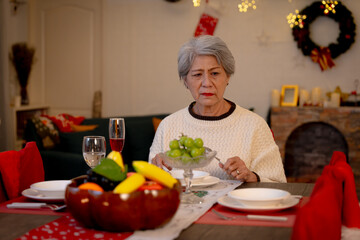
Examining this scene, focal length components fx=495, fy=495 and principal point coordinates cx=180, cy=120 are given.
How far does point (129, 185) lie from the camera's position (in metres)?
1.26

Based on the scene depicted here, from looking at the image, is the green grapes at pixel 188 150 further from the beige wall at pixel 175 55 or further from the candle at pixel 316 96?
the beige wall at pixel 175 55

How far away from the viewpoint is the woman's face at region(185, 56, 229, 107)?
2.34 m

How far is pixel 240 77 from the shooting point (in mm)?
5520

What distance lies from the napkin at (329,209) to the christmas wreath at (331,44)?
12.5 feet

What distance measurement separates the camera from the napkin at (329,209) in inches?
43.2

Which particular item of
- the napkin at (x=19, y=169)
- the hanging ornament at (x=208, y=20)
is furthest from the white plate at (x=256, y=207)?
the hanging ornament at (x=208, y=20)

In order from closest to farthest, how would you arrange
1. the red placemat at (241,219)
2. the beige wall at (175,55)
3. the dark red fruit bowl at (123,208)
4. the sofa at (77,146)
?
the dark red fruit bowl at (123,208)
the red placemat at (241,219)
the sofa at (77,146)
the beige wall at (175,55)

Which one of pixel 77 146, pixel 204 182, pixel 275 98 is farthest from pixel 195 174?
pixel 275 98

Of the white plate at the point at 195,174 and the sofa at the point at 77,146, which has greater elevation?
the white plate at the point at 195,174

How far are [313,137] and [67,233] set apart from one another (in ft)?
14.8

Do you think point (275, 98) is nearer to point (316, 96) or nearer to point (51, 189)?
point (316, 96)

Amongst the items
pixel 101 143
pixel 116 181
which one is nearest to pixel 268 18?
pixel 101 143

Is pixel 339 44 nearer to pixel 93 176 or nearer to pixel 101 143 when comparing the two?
pixel 101 143

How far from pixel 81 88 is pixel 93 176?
4.91 metres
